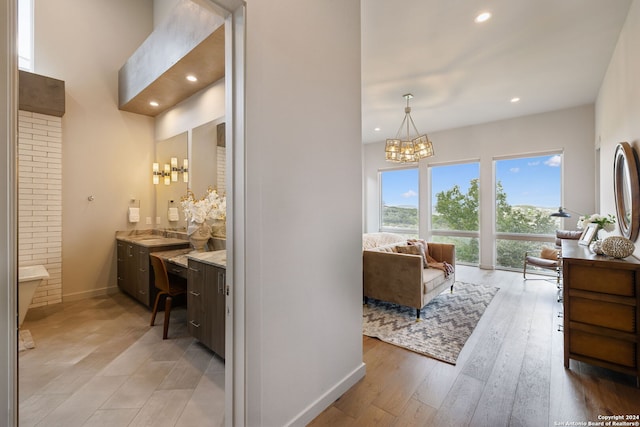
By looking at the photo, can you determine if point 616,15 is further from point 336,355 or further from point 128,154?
point 128,154

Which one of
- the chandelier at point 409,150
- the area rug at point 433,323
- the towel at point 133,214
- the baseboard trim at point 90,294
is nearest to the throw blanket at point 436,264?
the area rug at point 433,323

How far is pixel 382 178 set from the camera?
783 centimetres

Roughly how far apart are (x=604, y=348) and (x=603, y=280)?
525 mm

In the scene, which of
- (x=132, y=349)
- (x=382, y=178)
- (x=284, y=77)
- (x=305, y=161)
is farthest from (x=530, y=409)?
(x=382, y=178)

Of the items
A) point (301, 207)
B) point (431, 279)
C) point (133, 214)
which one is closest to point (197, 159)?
point (133, 214)

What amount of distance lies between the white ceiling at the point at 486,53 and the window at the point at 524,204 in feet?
3.54

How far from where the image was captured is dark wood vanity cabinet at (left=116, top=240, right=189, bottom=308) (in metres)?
3.46

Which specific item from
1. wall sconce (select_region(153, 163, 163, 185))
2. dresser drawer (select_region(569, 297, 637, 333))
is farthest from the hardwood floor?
wall sconce (select_region(153, 163, 163, 185))

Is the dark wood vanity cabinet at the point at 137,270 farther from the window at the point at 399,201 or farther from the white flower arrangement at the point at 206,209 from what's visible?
the window at the point at 399,201

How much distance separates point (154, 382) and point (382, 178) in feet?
22.5

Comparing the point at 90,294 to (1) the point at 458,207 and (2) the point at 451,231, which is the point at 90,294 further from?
(1) the point at 458,207

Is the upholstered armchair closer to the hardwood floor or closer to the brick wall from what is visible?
the hardwood floor

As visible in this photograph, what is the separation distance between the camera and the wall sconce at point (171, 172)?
156 inches

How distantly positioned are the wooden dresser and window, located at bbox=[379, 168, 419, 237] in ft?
15.6
